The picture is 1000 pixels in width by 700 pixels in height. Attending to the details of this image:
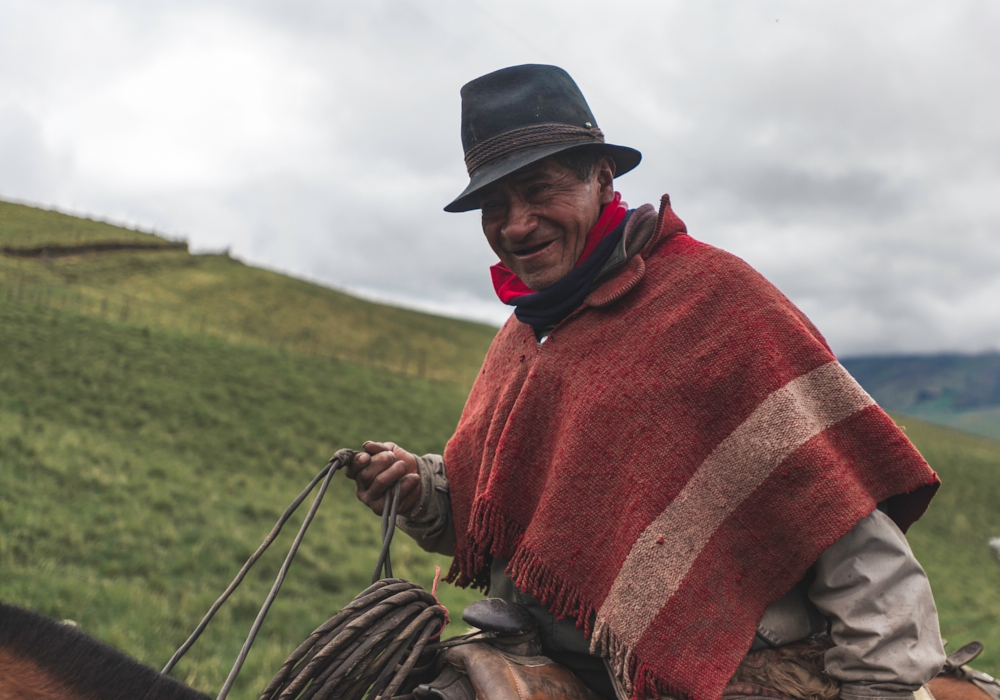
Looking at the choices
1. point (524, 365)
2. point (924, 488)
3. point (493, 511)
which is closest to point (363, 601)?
point (493, 511)

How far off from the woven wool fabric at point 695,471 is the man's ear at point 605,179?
33 centimetres

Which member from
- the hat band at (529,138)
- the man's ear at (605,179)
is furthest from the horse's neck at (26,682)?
the man's ear at (605,179)

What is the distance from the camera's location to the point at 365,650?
1.66 metres

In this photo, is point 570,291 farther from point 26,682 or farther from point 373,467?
point 26,682

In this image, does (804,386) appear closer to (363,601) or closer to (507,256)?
(507,256)

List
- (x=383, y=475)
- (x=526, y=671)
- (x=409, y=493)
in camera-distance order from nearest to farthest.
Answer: (x=526, y=671)
(x=383, y=475)
(x=409, y=493)

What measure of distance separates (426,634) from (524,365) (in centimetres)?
80

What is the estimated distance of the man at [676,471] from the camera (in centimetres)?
161

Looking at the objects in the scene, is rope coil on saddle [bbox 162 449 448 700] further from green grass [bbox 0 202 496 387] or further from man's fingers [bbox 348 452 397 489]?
green grass [bbox 0 202 496 387]

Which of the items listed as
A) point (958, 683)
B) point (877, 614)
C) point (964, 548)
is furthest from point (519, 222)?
point (964, 548)

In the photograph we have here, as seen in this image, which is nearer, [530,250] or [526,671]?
[526,671]

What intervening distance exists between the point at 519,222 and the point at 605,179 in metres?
0.34

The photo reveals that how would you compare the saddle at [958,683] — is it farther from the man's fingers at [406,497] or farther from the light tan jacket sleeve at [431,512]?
the man's fingers at [406,497]

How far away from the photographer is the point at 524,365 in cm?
207
